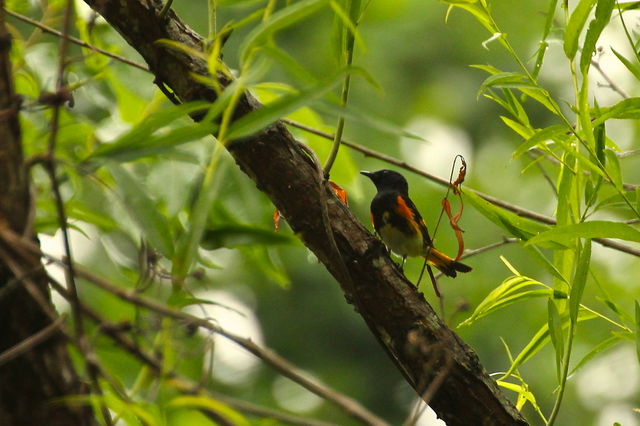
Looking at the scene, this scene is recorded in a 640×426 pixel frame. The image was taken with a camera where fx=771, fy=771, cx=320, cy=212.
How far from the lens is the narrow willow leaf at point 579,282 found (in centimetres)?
126

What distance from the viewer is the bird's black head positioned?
2.41 metres

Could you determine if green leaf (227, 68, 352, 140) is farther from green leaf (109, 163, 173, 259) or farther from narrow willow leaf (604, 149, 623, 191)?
narrow willow leaf (604, 149, 623, 191)

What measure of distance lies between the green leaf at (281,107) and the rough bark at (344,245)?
340 millimetres

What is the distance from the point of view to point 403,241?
2.25m

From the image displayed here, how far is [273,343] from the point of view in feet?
24.1

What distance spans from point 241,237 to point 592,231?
1.76 feet

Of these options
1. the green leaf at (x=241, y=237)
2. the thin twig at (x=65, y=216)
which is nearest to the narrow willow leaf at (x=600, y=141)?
the green leaf at (x=241, y=237)

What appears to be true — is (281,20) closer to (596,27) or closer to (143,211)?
(143,211)

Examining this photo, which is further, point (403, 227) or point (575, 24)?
point (403, 227)

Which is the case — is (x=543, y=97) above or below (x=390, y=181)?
below

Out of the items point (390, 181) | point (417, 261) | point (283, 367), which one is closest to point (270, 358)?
point (283, 367)

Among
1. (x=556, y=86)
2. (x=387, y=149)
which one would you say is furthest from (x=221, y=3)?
(x=556, y=86)

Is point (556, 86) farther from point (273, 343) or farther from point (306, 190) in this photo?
point (306, 190)

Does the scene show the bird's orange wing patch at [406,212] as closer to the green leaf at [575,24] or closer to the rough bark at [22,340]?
the green leaf at [575,24]
